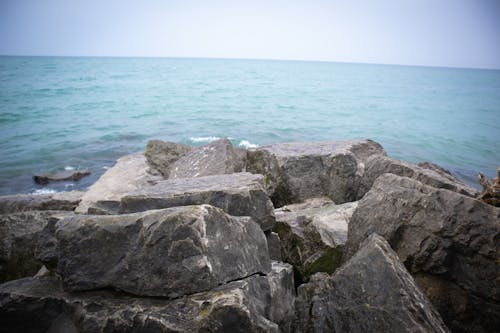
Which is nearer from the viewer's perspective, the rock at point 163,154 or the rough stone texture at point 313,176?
the rough stone texture at point 313,176

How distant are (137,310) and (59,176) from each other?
11.8 metres

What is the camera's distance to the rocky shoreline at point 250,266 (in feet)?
6.89

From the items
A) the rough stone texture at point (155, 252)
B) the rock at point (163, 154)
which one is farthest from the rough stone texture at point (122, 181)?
the rough stone texture at point (155, 252)

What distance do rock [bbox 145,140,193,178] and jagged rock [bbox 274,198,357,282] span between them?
14.5 ft

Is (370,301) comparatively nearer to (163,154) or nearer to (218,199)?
(218,199)

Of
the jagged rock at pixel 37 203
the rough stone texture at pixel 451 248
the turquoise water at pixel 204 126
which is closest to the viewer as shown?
the rough stone texture at pixel 451 248

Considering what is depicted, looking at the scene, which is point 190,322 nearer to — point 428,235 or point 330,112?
point 428,235

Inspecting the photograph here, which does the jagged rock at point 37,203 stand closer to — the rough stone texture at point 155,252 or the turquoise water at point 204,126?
the turquoise water at point 204,126

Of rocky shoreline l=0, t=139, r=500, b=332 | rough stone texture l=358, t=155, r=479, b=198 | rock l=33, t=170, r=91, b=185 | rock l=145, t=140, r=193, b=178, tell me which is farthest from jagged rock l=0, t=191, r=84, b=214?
rough stone texture l=358, t=155, r=479, b=198

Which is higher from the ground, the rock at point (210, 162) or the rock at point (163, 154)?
the rock at point (210, 162)

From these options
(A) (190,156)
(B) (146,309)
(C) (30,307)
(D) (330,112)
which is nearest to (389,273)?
(B) (146,309)

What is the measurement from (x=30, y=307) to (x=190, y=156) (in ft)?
13.5

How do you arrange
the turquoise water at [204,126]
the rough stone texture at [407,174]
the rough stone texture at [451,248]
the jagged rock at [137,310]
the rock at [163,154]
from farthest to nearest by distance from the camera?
the turquoise water at [204,126] < the rock at [163,154] < the rough stone texture at [407,174] < the rough stone texture at [451,248] < the jagged rock at [137,310]

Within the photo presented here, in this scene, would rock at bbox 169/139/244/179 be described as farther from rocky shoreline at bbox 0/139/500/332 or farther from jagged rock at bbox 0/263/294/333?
jagged rock at bbox 0/263/294/333
